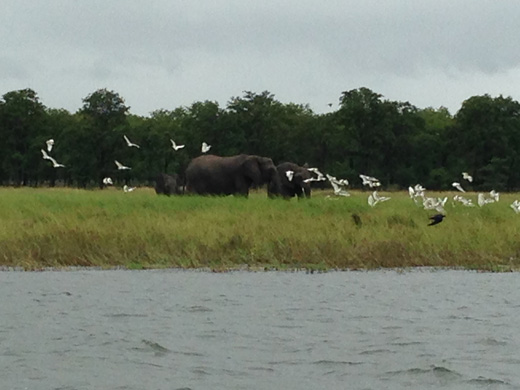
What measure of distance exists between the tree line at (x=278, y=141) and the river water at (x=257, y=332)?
63.4 meters

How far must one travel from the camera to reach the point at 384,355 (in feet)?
35.3

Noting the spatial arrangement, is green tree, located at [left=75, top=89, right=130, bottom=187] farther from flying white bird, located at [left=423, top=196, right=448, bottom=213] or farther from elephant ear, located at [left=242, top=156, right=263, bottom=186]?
flying white bird, located at [left=423, top=196, right=448, bottom=213]

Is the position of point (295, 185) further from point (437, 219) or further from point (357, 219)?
point (437, 219)

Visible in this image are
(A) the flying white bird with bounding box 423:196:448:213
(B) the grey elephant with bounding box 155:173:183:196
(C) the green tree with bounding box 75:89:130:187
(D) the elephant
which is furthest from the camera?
(C) the green tree with bounding box 75:89:130:187

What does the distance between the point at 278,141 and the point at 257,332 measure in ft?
247

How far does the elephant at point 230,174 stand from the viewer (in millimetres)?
39188

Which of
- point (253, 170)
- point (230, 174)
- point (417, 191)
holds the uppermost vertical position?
point (253, 170)

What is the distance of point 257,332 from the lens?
474 inches

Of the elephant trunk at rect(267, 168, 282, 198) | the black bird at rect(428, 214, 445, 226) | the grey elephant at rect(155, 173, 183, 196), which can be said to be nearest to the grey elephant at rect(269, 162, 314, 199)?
the elephant trunk at rect(267, 168, 282, 198)

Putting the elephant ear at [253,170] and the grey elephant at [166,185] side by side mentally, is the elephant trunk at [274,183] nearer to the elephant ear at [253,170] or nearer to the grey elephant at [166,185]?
the elephant ear at [253,170]

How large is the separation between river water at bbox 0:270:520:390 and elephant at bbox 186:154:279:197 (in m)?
21.4

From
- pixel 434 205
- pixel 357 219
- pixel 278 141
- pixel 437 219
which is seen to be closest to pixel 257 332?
pixel 437 219

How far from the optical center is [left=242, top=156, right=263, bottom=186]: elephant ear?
3919cm

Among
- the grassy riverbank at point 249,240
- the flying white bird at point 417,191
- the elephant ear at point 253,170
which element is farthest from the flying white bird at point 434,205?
the elephant ear at point 253,170
